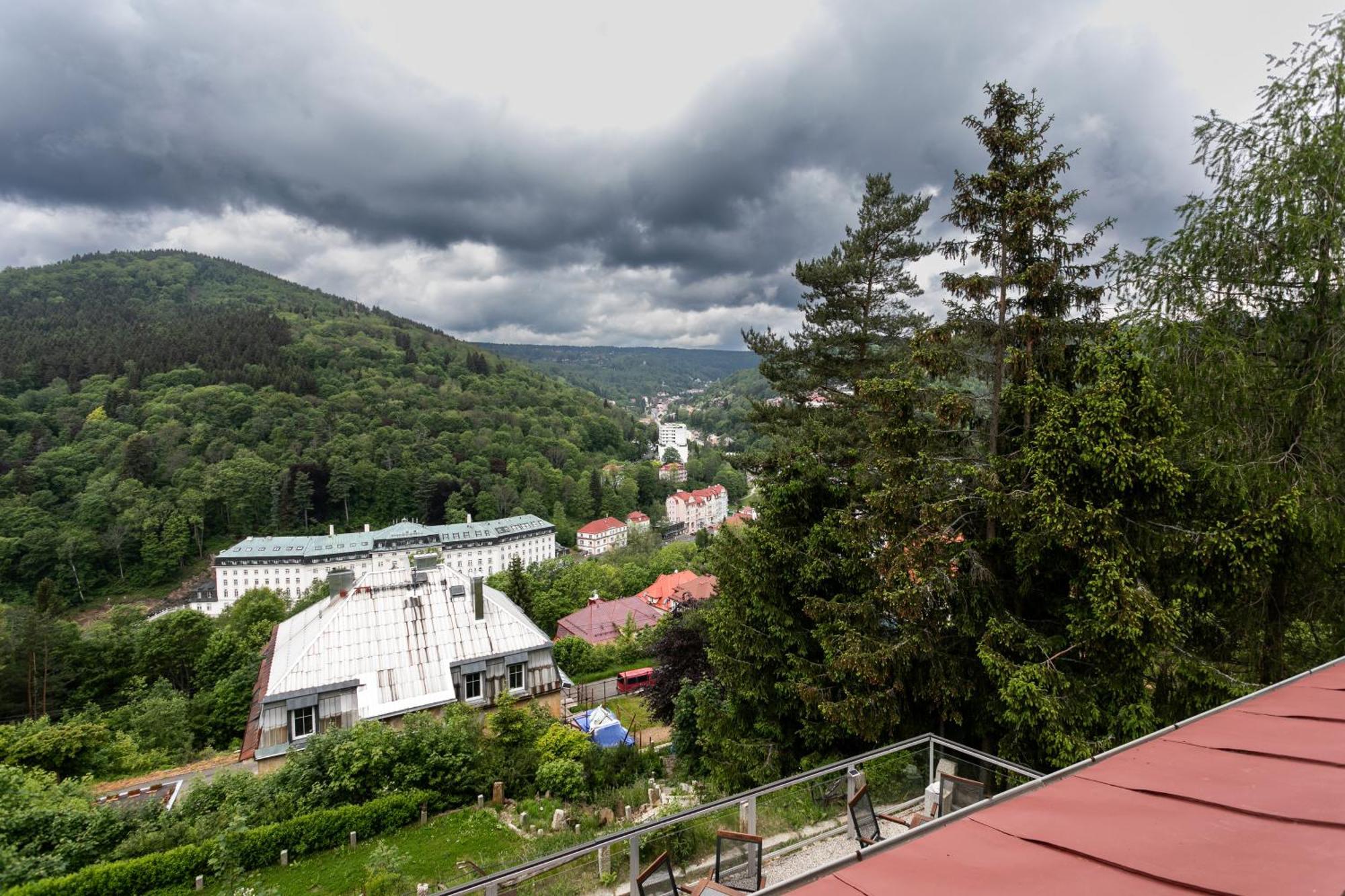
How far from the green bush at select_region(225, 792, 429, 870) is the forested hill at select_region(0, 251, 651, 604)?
7491cm

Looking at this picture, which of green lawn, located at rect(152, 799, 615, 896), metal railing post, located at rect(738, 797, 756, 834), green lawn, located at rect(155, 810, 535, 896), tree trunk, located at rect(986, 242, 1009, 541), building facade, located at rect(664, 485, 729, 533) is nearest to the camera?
metal railing post, located at rect(738, 797, 756, 834)

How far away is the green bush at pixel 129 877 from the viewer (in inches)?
340

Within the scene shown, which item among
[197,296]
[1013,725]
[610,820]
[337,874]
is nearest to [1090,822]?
[1013,725]

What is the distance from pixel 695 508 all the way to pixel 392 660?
8272 centimetres

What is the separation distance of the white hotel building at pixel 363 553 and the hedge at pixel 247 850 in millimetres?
42614

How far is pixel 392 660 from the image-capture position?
1814 cm

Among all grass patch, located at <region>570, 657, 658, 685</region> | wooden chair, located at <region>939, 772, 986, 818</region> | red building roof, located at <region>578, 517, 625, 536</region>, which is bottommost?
grass patch, located at <region>570, 657, 658, 685</region>

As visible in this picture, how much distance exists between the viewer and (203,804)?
38.0 ft

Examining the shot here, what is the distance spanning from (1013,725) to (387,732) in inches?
529

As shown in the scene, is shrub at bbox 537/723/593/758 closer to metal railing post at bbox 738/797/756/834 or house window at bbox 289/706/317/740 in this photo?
house window at bbox 289/706/317/740

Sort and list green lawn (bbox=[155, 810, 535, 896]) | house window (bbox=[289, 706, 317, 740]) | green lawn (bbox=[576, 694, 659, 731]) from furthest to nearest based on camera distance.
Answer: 1. green lawn (bbox=[576, 694, 659, 731])
2. house window (bbox=[289, 706, 317, 740])
3. green lawn (bbox=[155, 810, 535, 896])

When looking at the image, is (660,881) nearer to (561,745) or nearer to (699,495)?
(561,745)

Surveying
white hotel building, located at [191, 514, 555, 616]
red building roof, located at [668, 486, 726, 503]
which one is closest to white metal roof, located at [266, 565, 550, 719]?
white hotel building, located at [191, 514, 555, 616]

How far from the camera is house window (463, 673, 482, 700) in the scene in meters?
18.5
